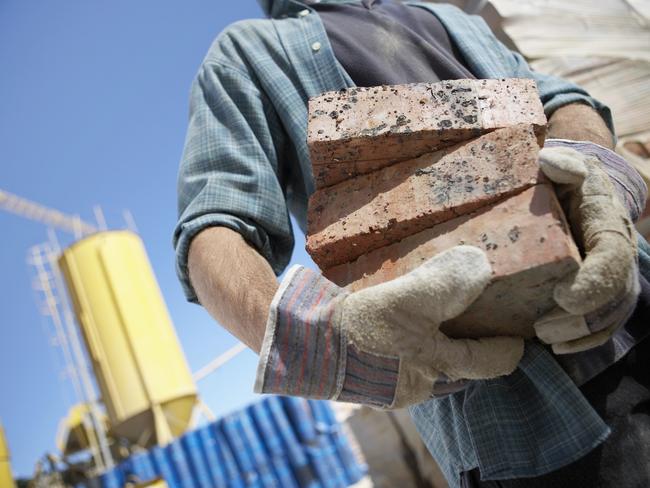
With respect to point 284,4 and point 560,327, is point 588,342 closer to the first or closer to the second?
point 560,327

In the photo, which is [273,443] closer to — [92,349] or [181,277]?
[92,349]

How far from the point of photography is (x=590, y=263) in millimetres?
863

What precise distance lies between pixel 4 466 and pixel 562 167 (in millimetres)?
7150

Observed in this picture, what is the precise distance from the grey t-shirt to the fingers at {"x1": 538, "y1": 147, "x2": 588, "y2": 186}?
627 millimetres

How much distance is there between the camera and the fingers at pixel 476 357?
35.9 inches

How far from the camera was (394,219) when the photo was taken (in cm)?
104

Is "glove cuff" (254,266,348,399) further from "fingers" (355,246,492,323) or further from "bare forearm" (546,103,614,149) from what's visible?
"bare forearm" (546,103,614,149)

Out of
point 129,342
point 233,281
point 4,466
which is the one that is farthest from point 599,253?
point 129,342

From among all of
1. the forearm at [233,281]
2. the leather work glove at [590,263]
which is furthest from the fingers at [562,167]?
the forearm at [233,281]

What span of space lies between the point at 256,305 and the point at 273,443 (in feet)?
26.4

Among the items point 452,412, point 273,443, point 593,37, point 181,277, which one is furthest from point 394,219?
point 273,443

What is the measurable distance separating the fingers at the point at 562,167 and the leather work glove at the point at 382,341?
0.67 ft

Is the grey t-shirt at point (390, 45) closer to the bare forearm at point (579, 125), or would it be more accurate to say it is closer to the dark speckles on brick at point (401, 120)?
the bare forearm at point (579, 125)

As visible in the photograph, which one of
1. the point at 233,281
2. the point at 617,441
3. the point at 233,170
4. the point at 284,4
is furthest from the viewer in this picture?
the point at 284,4
